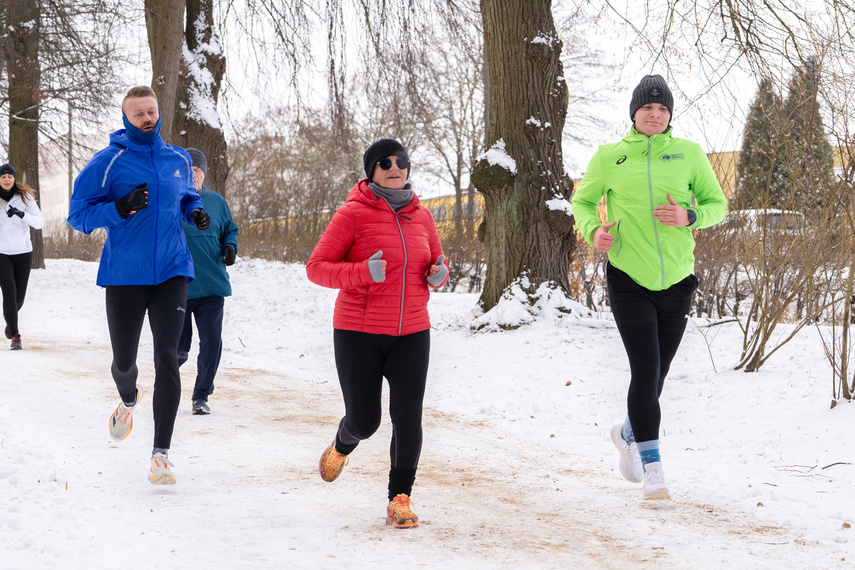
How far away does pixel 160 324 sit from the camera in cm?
446

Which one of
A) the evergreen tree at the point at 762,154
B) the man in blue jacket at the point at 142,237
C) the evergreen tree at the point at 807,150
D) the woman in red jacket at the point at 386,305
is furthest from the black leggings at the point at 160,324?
the evergreen tree at the point at 762,154

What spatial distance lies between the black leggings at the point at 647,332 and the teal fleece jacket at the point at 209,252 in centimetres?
317

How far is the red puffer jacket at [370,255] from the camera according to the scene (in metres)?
3.74

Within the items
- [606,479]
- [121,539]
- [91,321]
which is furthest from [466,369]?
[91,321]

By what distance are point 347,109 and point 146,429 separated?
9442mm

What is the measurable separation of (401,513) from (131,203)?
2.13m

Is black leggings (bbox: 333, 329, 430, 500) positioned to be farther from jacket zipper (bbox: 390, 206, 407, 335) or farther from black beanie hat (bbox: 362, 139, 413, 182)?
black beanie hat (bbox: 362, 139, 413, 182)

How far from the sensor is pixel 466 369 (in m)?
8.25

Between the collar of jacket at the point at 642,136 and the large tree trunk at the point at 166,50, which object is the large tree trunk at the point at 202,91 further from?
the collar of jacket at the point at 642,136

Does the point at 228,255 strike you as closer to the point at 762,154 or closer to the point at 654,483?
the point at 654,483

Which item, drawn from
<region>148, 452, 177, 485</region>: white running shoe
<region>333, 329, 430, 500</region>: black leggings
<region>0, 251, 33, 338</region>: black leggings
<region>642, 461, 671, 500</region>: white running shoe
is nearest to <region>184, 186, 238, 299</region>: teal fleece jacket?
<region>148, 452, 177, 485</region>: white running shoe

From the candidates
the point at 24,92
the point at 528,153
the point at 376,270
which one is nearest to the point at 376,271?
the point at 376,270

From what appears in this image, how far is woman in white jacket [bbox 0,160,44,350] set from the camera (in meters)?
9.02

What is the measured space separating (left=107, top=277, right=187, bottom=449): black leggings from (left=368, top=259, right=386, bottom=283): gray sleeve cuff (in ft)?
4.75
